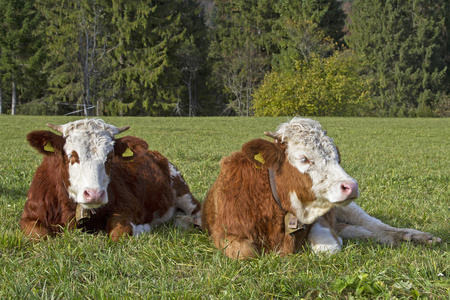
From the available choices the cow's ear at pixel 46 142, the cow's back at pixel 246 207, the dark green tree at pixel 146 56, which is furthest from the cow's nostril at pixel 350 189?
the dark green tree at pixel 146 56

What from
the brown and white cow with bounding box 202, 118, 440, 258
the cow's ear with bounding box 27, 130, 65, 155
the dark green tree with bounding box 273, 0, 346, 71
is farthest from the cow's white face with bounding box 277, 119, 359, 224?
the dark green tree with bounding box 273, 0, 346, 71

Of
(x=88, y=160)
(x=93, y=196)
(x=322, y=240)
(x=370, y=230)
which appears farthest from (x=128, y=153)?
(x=370, y=230)

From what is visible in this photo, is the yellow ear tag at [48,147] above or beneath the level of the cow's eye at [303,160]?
above

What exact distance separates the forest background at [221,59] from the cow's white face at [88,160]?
40679mm

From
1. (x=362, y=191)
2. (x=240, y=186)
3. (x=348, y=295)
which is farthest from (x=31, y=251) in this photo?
(x=362, y=191)

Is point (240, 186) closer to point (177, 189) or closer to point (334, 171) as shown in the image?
point (334, 171)

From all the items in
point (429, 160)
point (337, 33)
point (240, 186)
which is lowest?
point (429, 160)

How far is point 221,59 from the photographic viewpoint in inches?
2093

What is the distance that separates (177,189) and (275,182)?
209 centimetres

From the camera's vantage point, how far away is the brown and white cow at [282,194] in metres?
3.71

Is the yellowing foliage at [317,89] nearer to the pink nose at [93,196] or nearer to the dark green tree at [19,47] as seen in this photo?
the dark green tree at [19,47]

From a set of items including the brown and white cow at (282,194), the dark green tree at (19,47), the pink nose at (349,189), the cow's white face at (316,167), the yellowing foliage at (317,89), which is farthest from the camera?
the yellowing foliage at (317,89)

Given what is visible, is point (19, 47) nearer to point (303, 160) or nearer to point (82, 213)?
point (82, 213)

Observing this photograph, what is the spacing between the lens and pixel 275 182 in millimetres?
3967
